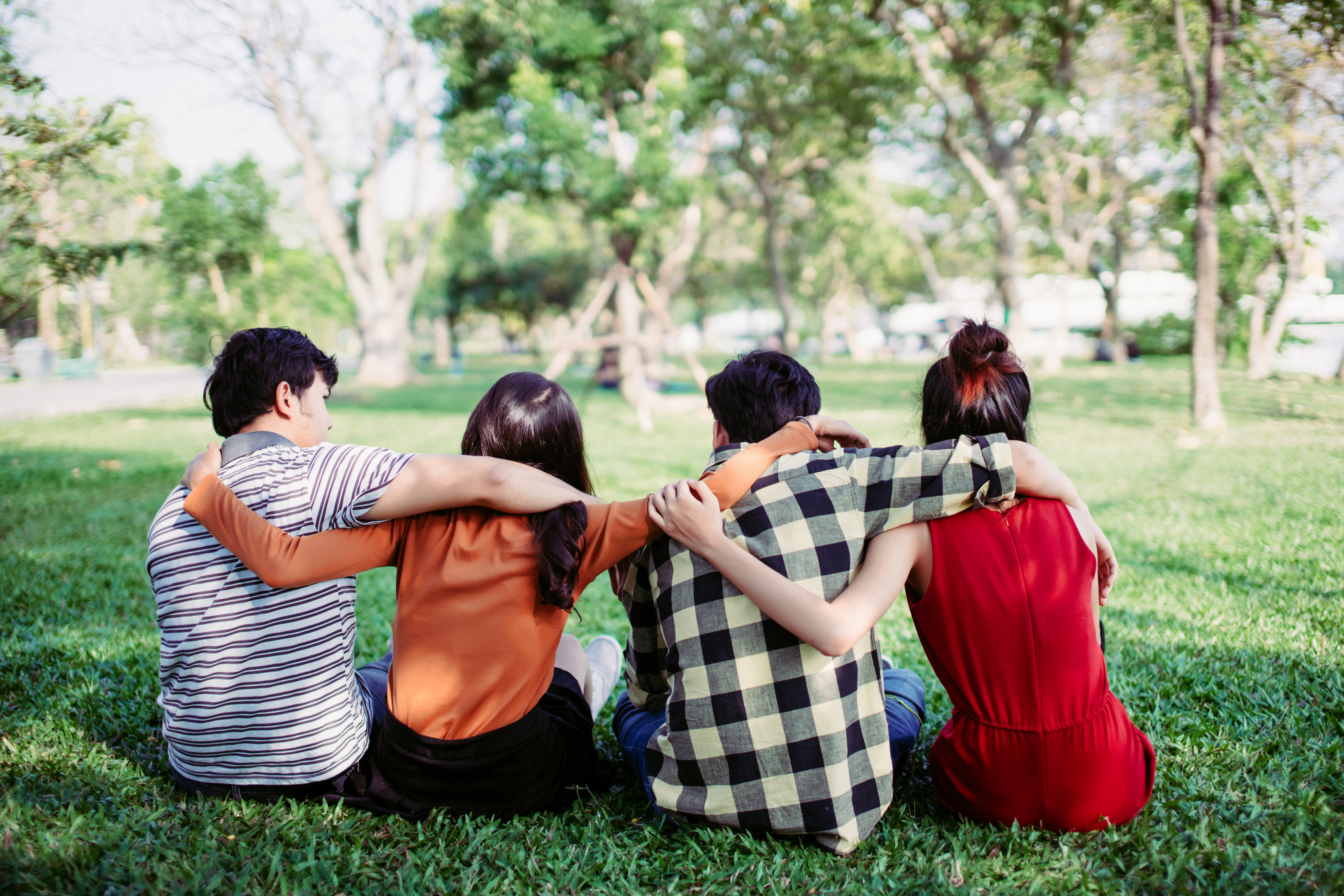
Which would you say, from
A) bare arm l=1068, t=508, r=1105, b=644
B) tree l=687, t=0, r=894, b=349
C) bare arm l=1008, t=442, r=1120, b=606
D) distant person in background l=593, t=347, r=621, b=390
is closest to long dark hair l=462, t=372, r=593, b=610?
bare arm l=1008, t=442, r=1120, b=606

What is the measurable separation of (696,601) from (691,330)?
58.1 feet

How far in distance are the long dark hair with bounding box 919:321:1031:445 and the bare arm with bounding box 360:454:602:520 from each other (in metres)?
1.03

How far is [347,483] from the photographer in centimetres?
203

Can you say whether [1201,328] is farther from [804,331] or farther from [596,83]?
[804,331]

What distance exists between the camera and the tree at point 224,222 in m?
15.5

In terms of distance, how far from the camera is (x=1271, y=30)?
8.37 m

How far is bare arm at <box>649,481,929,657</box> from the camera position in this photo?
1828 millimetres

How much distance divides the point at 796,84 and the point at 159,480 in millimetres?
15273

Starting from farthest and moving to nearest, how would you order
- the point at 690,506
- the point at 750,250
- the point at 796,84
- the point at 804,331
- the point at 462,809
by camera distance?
1. the point at 804,331
2. the point at 750,250
3. the point at 796,84
4. the point at 462,809
5. the point at 690,506

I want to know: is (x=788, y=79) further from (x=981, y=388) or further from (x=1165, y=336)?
(x=981, y=388)

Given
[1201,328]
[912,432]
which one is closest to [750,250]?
[1201,328]

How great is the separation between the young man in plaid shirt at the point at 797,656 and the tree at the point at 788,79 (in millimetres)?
14439

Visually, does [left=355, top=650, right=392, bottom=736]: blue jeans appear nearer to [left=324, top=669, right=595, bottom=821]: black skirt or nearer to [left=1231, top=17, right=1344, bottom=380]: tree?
[left=324, top=669, right=595, bottom=821]: black skirt

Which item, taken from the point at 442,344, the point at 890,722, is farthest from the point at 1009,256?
the point at 442,344
